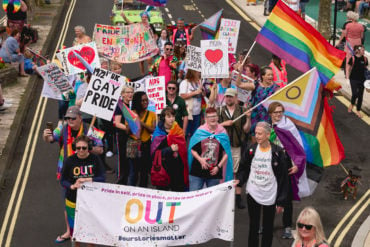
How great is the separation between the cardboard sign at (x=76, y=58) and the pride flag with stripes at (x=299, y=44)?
11.0 ft

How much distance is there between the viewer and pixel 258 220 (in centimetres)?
1120

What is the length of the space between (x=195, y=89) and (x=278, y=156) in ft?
15.2

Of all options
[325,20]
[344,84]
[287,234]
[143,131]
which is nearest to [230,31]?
[344,84]

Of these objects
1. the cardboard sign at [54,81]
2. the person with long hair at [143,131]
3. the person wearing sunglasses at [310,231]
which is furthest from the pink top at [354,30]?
the person wearing sunglasses at [310,231]

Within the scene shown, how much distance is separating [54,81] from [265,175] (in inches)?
195

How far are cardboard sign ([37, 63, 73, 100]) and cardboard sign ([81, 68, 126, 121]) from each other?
1980mm

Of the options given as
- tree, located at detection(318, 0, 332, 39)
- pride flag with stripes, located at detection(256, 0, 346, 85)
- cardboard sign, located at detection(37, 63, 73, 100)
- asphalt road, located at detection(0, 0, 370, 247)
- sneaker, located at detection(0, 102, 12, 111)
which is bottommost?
asphalt road, located at detection(0, 0, 370, 247)

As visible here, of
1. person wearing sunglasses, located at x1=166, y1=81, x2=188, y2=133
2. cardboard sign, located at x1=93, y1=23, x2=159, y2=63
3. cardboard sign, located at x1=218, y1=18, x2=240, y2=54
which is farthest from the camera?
cardboard sign, located at x1=93, y1=23, x2=159, y2=63

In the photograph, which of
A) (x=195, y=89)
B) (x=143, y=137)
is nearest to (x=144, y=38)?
(x=195, y=89)

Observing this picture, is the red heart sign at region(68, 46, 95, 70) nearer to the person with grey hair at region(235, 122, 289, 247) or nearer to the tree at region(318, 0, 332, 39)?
the person with grey hair at region(235, 122, 289, 247)

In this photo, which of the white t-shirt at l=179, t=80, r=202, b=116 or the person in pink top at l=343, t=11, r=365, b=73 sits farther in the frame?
the person in pink top at l=343, t=11, r=365, b=73

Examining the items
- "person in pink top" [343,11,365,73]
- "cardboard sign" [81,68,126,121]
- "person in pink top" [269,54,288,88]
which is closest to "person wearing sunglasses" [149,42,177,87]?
"person in pink top" [269,54,288,88]

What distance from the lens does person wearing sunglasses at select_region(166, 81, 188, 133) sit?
46.3ft

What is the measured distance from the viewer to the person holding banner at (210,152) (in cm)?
1212
